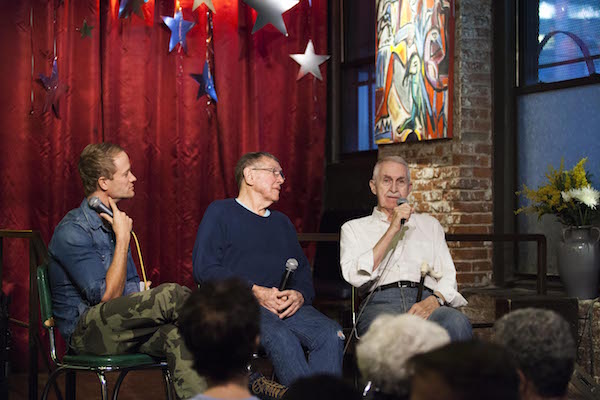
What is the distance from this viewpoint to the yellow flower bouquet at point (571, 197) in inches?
165

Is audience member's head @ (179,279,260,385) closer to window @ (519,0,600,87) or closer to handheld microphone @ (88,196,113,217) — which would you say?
handheld microphone @ (88,196,113,217)

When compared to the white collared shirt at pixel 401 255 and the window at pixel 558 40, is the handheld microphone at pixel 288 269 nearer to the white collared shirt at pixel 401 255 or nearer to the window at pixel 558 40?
the white collared shirt at pixel 401 255

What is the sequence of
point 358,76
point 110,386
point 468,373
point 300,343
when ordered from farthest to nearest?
point 358,76 → point 110,386 → point 300,343 → point 468,373

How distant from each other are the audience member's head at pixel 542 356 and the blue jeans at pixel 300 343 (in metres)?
1.39

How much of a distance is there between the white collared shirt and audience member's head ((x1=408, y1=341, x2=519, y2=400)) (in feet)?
6.95

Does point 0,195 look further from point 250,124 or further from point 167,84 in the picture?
point 250,124

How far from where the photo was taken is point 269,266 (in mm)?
3385

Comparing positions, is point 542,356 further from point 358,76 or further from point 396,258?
point 358,76

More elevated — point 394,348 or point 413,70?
point 413,70

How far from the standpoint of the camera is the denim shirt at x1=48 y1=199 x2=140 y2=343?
9.58ft

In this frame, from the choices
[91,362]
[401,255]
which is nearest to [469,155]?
[401,255]

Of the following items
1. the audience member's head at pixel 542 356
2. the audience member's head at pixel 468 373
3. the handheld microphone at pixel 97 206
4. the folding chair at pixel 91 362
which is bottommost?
the folding chair at pixel 91 362

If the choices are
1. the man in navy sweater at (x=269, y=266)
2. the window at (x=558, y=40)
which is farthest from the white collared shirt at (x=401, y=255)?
the window at (x=558, y=40)

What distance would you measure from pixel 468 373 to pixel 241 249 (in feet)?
7.15
